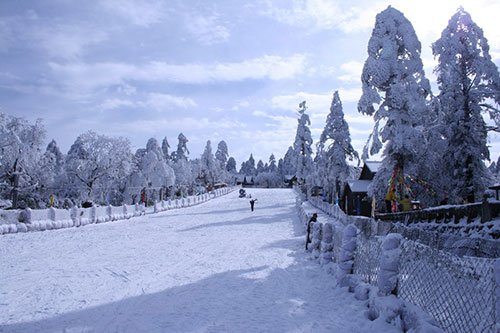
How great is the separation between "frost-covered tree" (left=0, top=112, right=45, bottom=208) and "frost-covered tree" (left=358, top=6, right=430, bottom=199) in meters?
33.6

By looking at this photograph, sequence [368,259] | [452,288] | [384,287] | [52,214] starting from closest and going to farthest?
1. [452,288]
2. [384,287]
3. [368,259]
4. [52,214]

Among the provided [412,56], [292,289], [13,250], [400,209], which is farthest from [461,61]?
[13,250]

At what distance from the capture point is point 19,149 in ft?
141

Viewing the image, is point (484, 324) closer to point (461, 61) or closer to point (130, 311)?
point (130, 311)

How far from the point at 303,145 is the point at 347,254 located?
5580cm

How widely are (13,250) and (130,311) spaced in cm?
935

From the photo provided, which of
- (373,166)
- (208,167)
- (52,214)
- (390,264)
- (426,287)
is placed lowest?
(52,214)

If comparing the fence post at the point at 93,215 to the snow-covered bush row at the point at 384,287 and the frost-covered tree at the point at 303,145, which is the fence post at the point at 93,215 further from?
the frost-covered tree at the point at 303,145

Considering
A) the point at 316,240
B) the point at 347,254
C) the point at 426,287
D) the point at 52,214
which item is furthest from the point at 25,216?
the point at 426,287

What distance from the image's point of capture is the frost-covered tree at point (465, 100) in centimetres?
2409

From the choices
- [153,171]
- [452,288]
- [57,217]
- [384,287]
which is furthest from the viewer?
[153,171]

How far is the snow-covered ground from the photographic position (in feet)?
22.1

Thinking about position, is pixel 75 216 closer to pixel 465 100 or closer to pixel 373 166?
pixel 465 100

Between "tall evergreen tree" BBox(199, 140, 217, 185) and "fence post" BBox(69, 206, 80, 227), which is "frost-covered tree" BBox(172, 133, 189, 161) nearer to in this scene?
"tall evergreen tree" BBox(199, 140, 217, 185)
